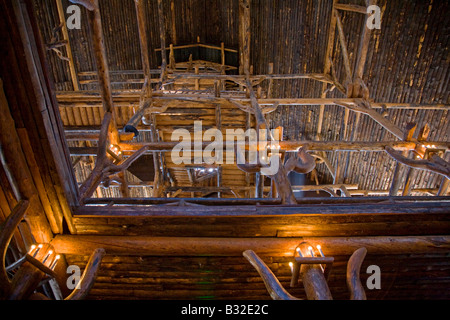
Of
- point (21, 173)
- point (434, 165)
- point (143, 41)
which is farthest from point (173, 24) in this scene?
point (434, 165)

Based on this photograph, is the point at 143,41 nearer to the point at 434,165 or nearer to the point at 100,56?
the point at 100,56

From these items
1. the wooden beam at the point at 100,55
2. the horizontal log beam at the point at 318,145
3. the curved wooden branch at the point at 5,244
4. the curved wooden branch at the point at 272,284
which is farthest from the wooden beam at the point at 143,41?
the curved wooden branch at the point at 272,284

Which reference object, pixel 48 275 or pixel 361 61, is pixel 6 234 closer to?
pixel 48 275

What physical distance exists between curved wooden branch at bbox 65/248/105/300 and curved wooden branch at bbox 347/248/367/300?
2.95 meters

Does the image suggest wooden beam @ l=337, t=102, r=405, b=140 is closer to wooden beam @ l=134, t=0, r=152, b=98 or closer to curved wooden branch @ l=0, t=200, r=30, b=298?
wooden beam @ l=134, t=0, r=152, b=98

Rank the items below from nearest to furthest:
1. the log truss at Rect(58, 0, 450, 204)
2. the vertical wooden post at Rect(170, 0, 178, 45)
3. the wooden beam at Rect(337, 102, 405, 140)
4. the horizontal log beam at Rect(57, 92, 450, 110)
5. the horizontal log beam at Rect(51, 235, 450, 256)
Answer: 1. the horizontal log beam at Rect(51, 235, 450, 256)
2. the log truss at Rect(58, 0, 450, 204)
3. the wooden beam at Rect(337, 102, 405, 140)
4. the horizontal log beam at Rect(57, 92, 450, 110)
5. the vertical wooden post at Rect(170, 0, 178, 45)

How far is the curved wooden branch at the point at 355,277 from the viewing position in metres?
2.65

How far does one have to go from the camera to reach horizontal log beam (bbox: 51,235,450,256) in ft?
10.7

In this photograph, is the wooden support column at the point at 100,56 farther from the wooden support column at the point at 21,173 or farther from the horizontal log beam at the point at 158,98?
the horizontal log beam at the point at 158,98

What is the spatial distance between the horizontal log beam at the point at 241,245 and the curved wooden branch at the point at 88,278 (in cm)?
23

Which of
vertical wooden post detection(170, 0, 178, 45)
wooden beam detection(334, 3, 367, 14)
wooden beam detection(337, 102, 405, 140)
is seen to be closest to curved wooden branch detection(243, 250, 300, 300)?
wooden beam detection(337, 102, 405, 140)

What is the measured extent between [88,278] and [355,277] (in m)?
3.15

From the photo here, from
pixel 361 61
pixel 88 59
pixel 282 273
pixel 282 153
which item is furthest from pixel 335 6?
pixel 88 59

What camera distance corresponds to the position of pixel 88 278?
8.86 feet
